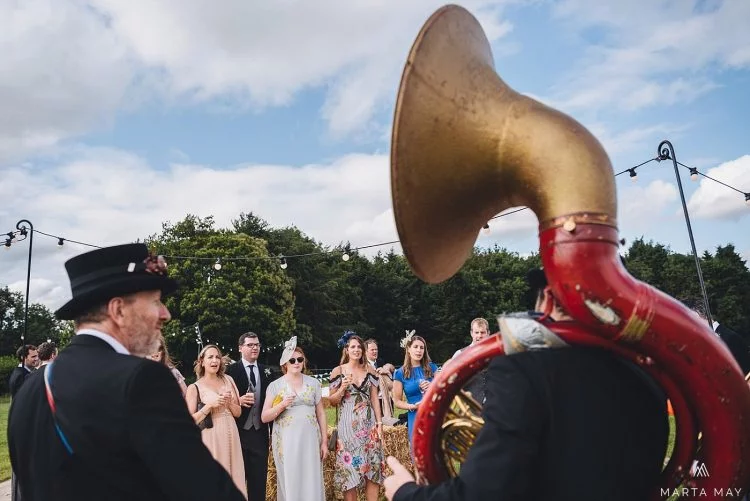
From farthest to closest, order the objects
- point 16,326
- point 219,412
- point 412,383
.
A: point 16,326, point 412,383, point 219,412

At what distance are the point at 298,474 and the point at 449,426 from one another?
4.58 meters

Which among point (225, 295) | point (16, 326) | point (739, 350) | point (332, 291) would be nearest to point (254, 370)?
point (739, 350)

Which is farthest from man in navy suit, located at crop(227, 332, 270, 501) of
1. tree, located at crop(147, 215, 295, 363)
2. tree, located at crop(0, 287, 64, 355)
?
tree, located at crop(0, 287, 64, 355)

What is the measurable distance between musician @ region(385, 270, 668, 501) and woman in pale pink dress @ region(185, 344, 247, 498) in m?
4.53

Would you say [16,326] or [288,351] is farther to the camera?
[16,326]

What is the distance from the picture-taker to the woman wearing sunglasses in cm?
616

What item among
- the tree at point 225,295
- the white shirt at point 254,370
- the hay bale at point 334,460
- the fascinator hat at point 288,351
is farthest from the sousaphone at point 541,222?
the tree at point 225,295

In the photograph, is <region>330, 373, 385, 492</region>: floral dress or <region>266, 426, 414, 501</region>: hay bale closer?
<region>330, 373, 385, 492</region>: floral dress

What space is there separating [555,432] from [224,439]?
193 inches

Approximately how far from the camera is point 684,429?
1.99 meters

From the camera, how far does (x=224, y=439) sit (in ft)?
19.6

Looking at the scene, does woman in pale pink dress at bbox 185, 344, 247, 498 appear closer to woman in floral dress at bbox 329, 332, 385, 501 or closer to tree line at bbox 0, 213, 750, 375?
woman in floral dress at bbox 329, 332, 385, 501

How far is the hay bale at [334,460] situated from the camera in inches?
299

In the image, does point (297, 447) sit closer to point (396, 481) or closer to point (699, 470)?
point (396, 481)
